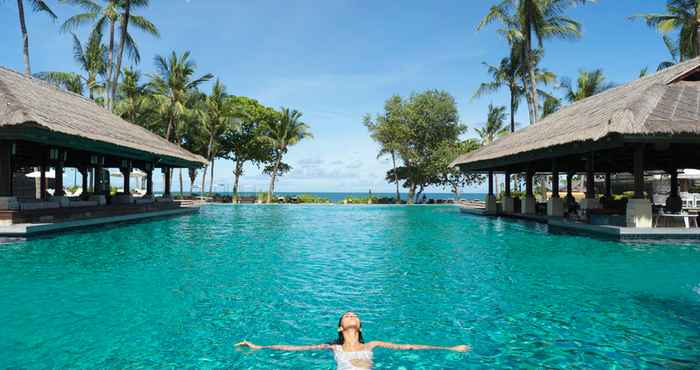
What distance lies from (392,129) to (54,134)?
26.1 m

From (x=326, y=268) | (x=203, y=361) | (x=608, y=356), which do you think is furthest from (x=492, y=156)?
(x=203, y=361)

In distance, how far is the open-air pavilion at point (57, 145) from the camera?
Result: 1332 cm

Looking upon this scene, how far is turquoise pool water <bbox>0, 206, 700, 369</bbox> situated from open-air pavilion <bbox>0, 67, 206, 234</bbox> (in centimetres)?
351

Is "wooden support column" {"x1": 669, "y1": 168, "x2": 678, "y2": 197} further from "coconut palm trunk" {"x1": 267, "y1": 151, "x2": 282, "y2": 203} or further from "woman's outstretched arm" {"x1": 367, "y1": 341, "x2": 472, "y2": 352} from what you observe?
"coconut palm trunk" {"x1": 267, "y1": 151, "x2": 282, "y2": 203}

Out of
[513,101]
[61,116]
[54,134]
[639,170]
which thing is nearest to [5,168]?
[54,134]

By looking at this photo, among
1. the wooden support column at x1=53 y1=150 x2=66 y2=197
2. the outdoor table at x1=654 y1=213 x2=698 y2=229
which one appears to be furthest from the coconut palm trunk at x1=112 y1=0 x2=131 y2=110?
the outdoor table at x1=654 y1=213 x2=698 y2=229

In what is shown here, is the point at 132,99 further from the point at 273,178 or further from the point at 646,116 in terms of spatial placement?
the point at 646,116

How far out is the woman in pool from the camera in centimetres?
425

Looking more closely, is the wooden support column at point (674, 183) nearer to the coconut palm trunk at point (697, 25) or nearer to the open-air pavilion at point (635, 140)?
the open-air pavilion at point (635, 140)

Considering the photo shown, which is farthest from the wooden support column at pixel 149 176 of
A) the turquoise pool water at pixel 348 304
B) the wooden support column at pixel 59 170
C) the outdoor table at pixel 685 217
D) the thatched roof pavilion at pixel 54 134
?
the outdoor table at pixel 685 217

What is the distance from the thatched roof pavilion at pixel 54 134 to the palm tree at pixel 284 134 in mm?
13561

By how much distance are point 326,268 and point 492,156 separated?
14.3 metres

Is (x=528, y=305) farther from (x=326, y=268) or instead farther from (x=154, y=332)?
(x=154, y=332)

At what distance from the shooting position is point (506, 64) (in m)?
32.0
